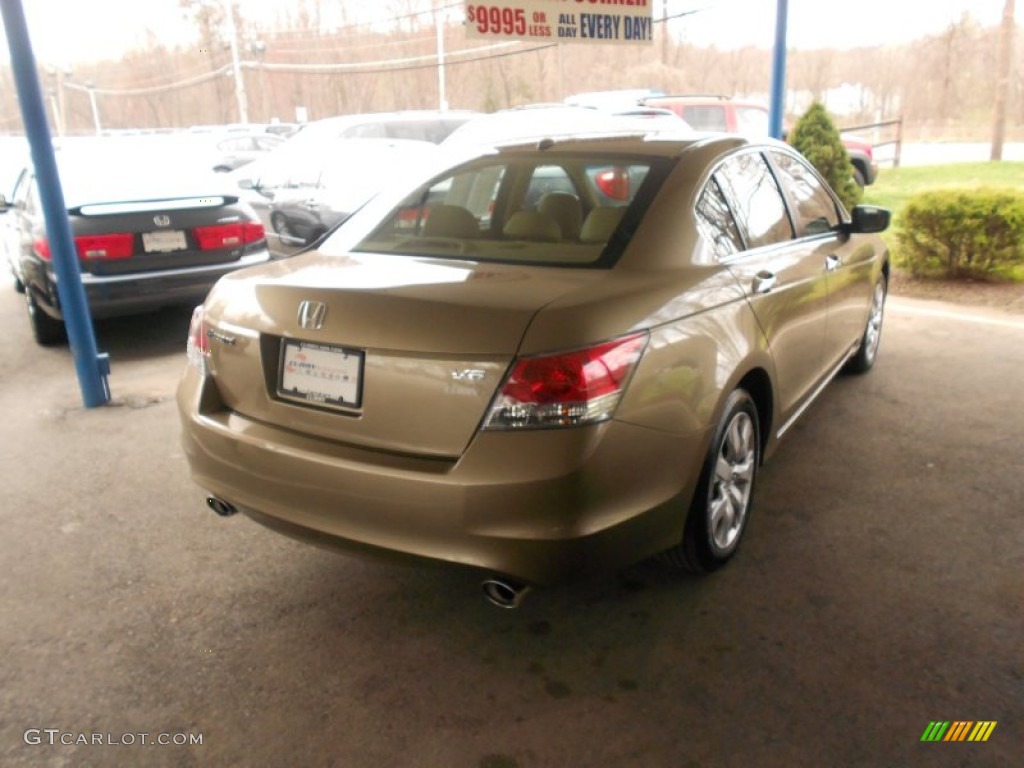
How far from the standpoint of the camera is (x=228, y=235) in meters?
6.32

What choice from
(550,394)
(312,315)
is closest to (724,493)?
(550,394)

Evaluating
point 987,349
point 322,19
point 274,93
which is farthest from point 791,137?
point 274,93

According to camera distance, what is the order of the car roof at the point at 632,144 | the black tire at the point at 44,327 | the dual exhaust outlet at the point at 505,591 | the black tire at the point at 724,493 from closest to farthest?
the dual exhaust outlet at the point at 505,591 → the black tire at the point at 724,493 → the car roof at the point at 632,144 → the black tire at the point at 44,327

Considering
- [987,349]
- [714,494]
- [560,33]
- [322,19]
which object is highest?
[322,19]

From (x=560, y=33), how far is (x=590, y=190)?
15.1ft

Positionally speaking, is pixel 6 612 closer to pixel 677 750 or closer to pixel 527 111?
pixel 677 750

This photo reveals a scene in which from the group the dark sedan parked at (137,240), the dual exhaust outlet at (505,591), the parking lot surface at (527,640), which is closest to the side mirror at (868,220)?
the parking lot surface at (527,640)

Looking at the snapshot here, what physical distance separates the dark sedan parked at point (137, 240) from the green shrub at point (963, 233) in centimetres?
621

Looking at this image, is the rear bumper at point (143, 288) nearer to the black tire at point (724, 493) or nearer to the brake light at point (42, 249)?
the brake light at point (42, 249)

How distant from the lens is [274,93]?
56.0 m

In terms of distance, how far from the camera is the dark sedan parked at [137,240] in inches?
228

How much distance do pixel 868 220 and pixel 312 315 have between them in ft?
9.95

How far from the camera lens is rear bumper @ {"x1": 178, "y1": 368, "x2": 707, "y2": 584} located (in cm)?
212

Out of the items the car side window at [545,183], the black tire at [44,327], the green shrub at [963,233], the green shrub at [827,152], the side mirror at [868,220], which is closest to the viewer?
the car side window at [545,183]
